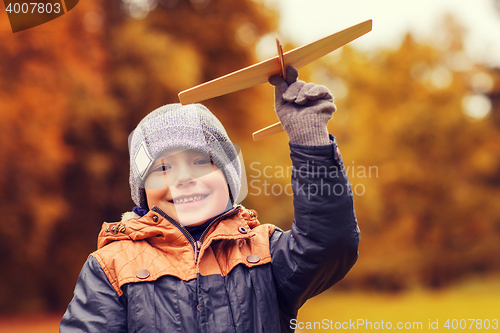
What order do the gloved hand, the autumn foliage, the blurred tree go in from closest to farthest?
the gloved hand, the blurred tree, the autumn foliage

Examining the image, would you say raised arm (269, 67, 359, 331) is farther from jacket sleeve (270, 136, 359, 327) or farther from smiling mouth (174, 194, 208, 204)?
smiling mouth (174, 194, 208, 204)

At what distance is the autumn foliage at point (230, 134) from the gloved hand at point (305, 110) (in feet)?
19.2

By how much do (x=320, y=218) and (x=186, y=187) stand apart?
60 cm

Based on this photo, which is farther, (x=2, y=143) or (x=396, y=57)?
(x=396, y=57)

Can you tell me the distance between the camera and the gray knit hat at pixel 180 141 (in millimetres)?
1902

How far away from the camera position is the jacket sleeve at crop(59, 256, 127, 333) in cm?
158

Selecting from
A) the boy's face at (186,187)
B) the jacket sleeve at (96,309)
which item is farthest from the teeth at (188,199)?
the jacket sleeve at (96,309)

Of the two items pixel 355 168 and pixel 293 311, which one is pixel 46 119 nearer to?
pixel 293 311

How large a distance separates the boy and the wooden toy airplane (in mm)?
48

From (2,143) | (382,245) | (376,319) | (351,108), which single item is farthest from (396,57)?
(2,143)

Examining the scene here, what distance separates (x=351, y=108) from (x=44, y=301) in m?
8.16

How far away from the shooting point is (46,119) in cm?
662

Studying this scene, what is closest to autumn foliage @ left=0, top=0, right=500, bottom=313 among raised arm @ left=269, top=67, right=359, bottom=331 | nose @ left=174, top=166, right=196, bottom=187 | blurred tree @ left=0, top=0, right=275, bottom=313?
blurred tree @ left=0, top=0, right=275, bottom=313

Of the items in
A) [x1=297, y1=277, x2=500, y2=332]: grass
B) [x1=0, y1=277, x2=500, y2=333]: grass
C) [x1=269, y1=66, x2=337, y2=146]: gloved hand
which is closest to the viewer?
[x1=269, y1=66, x2=337, y2=146]: gloved hand
